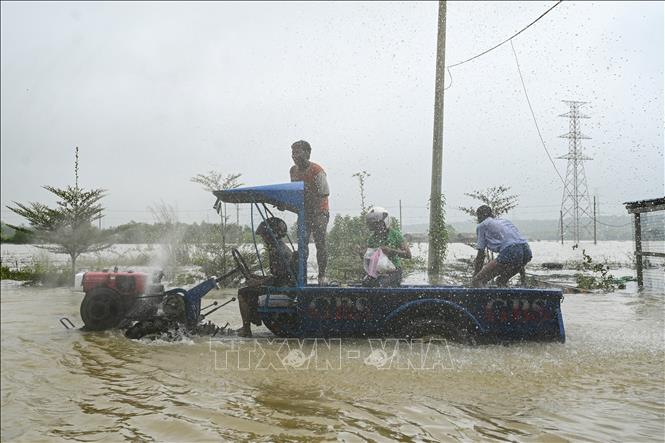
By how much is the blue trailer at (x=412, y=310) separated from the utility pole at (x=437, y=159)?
26.1 feet

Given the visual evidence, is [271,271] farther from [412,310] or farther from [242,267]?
[412,310]

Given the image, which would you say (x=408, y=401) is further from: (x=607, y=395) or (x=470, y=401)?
(x=607, y=395)

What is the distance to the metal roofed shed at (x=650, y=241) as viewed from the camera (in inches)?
503

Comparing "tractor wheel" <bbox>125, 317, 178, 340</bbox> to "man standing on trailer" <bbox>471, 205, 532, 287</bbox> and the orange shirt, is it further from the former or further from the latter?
"man standing on trailer" <bbox>471, 205, 532, 287</bbox>

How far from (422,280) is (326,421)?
10.8 m

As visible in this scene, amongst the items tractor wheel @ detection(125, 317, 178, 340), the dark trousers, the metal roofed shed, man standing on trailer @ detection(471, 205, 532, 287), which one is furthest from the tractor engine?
the metal roofed shed

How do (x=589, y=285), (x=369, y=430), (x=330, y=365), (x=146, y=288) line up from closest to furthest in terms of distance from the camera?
1. (x=369, y=430)
2. (x=330, y=365)
3. (x=146, y=288)
4. (x=589, y=285)

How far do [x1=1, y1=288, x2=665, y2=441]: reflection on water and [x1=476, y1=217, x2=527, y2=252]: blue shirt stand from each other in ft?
4.95

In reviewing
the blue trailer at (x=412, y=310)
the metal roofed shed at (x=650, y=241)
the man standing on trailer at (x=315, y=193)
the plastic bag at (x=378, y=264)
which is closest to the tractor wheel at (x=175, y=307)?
the blue trailer at (x=412, y=310)

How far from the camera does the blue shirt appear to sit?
7.18m

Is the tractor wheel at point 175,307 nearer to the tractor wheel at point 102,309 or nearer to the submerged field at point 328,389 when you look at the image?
the submerged field at point 328,389

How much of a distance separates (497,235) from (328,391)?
11.8 ft

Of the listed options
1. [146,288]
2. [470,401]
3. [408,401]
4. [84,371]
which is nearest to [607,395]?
[470,401]

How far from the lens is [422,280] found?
1459 cm
